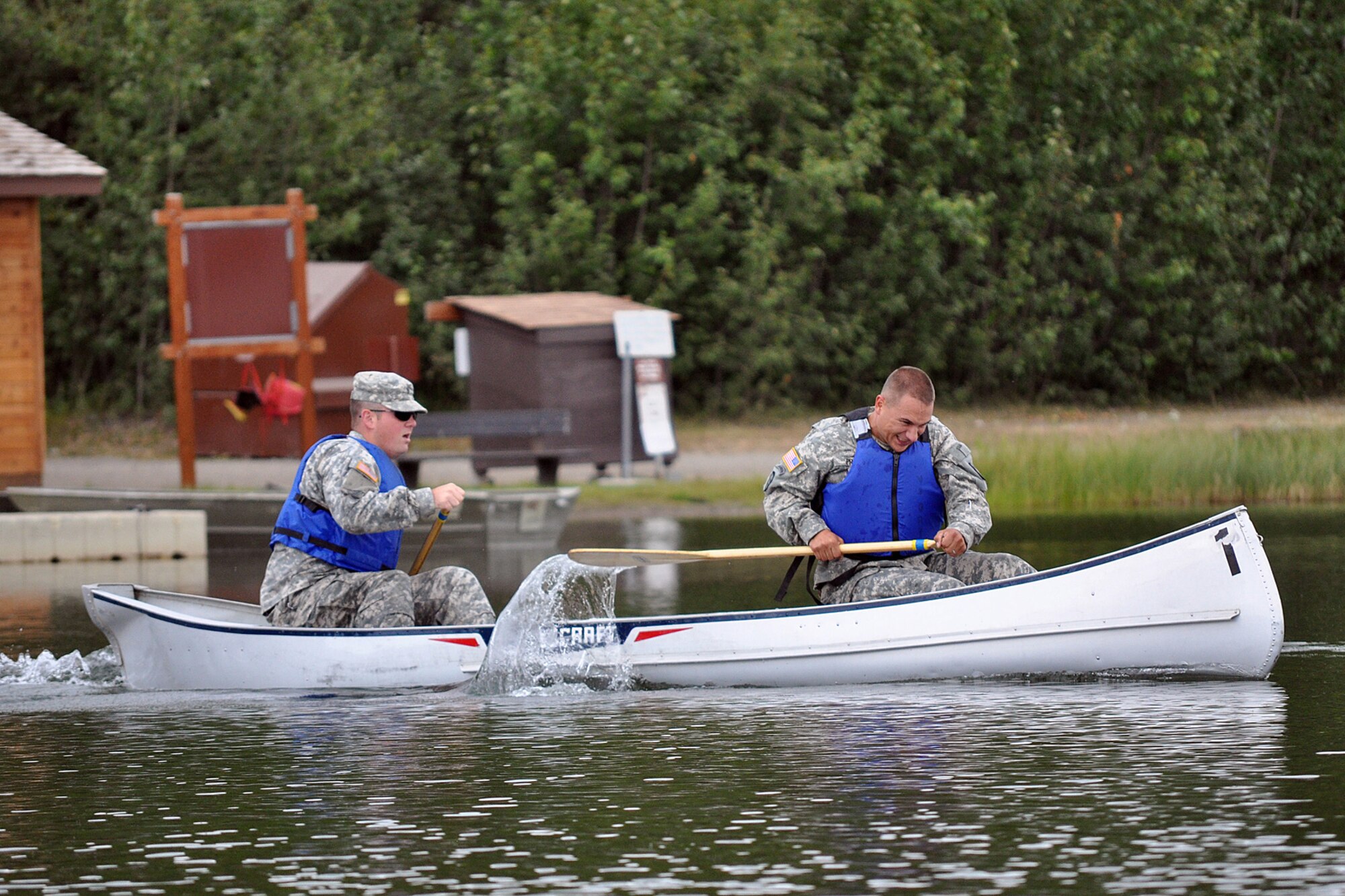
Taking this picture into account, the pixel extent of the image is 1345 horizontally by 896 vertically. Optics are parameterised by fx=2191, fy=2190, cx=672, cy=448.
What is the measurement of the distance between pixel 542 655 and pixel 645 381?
11.4 meters

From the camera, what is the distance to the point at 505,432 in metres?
19.3

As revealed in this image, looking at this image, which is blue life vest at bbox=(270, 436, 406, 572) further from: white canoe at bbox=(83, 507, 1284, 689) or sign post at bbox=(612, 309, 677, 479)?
sign post at bbox=(612, 309, 677, 479)

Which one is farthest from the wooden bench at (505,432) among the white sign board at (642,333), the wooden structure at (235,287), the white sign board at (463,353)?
the white sign board at (463,353)

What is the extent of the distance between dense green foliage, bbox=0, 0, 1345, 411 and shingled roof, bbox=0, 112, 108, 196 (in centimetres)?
886

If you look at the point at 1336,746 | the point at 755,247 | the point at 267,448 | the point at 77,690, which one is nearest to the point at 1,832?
the point at 77,690

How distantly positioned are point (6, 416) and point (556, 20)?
37.5ft

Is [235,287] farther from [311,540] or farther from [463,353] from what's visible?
[311,540]

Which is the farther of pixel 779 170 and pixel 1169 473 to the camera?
pixel 779 170

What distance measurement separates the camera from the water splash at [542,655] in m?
9.73

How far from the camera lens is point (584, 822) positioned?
6750 mm

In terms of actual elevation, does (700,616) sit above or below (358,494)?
below

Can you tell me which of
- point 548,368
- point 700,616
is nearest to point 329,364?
point 548,368

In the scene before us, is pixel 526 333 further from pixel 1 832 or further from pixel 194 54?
pixel 1 832

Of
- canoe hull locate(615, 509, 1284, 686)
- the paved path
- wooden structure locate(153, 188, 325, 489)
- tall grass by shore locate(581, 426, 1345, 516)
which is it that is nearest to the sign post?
the paved path
